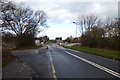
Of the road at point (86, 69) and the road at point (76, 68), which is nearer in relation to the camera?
the road at point (86, 69)

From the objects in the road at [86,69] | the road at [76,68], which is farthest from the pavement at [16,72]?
the road at [86,69]

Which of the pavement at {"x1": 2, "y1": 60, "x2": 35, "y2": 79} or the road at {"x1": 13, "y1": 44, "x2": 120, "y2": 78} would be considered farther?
the road at {"x1": 13, "y1": 44, "x2": 120, "y2": 78}

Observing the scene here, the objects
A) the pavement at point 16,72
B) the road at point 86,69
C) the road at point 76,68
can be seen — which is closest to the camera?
the pavement at point 16,72

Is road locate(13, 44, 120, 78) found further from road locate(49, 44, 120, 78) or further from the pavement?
the pavement

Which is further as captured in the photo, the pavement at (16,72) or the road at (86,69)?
the road at (86,69)

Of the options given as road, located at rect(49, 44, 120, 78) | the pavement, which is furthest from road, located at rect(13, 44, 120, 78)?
the pavement

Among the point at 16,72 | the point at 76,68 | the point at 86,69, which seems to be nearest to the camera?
the point at 16,72

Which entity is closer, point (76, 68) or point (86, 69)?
point (86, 69)

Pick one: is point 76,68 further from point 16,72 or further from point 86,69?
point 16,72

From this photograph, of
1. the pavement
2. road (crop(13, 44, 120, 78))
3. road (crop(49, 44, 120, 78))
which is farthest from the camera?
road (crop(13, 44, 120, 78))

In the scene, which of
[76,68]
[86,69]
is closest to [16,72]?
[76,68]

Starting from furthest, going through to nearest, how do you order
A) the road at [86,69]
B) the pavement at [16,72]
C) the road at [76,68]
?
the road at [76,68] < the road at [86,69] < the pavement at [16,72]

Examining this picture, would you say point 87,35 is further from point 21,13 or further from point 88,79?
point 88,79

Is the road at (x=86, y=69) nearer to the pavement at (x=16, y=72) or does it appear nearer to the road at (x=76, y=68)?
the road at (x=76, y=68)
